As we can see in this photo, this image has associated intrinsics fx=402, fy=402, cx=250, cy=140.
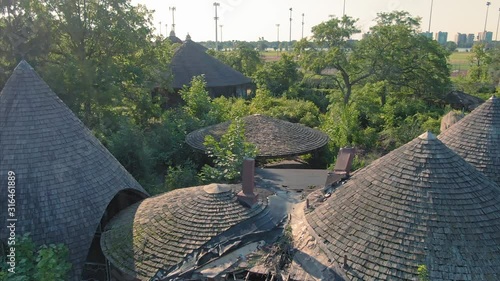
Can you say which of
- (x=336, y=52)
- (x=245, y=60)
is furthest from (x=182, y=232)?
(x=245, y=60)

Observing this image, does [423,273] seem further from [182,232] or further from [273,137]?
[273,137]

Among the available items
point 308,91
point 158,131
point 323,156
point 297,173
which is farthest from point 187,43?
point 297,173

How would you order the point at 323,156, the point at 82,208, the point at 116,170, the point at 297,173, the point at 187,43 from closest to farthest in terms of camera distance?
1. the point at 82,208
2. the point at 116,170
3. the point at 297,173
4. the point at 323,156
5. the point at 187,43

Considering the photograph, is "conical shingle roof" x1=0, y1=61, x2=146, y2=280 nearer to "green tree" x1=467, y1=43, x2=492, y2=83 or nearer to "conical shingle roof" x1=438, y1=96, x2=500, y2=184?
"conical shingle roof" x1=438, y1=96, x2=500, y2=184

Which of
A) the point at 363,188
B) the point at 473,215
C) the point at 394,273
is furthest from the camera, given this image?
the point at 363,188

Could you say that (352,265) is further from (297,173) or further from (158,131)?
(158,131)
